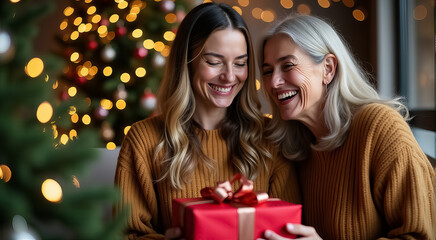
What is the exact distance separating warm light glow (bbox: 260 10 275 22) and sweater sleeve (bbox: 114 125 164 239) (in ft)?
8.20

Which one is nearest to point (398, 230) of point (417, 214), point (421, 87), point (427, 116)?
point (417, 214)

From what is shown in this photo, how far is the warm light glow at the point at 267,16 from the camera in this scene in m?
3.81

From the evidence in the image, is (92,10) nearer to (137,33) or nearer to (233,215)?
(137,33)

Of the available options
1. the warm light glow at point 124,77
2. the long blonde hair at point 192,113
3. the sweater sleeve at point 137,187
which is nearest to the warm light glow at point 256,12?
the warm light glow at point 124,77

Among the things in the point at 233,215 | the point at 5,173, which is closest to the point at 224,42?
the point at 233,215

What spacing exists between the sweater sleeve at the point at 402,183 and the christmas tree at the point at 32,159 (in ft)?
3.14

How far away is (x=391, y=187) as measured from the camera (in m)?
1.32

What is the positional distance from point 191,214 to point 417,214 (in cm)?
71

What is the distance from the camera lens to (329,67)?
160cm

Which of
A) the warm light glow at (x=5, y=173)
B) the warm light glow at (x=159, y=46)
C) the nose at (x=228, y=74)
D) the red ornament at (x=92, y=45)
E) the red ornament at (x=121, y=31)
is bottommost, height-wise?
the warm light glow at (x=5, y=173)

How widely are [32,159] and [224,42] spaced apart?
3.64 feet

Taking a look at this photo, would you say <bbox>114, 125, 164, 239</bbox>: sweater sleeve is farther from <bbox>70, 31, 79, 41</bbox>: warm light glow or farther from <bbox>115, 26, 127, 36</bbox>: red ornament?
<bbox>70, 31, 79, 41</bbox>: warm light glow

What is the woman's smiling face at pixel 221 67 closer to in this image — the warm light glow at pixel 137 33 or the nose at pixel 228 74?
the nose at pixel 228 74

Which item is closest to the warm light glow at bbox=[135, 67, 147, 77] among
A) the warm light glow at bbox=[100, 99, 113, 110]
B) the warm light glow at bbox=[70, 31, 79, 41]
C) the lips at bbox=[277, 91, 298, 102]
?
the warm light glow at bbox=[100, 99, 113, 110]
